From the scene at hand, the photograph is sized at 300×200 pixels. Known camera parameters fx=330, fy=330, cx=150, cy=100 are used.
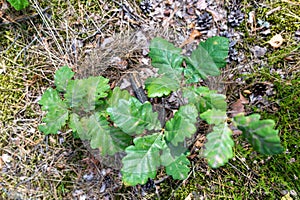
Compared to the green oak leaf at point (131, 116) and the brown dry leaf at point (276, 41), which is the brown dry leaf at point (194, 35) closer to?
the brown dry leaf at point (276, 41)

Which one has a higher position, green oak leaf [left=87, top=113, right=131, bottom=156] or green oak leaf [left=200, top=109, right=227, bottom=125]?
green oak leaf [left=200, top=109, right=227, bottom=125]

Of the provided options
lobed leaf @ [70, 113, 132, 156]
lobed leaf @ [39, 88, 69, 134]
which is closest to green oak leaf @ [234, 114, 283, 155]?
lobed leaf @ [70, 113, 132, 156]

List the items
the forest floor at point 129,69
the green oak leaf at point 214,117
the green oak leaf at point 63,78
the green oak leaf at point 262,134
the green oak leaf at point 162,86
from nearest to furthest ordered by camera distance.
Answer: the green oak leaf at point 262,134 < the green oak leaf at point 214,117 < the green oak leaf at point 162,86 < the green oak leaf at point 63,78 < the forest floor at point 129,69

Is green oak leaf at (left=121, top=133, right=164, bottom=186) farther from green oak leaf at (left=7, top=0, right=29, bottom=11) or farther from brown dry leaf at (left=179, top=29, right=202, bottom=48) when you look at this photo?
green oak leaf at (left=7, top=0, right=29, bottom=11)

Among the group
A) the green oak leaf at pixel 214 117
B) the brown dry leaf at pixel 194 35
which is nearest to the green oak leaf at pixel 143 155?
the green oak leaf at pixel 214 117

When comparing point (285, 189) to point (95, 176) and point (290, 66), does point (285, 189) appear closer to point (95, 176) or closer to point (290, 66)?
point (290, 66)

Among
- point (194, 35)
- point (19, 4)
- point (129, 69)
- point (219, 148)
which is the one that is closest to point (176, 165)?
point (219, 148)

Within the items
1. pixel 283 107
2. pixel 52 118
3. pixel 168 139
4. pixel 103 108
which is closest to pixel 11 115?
pixel 52 118
